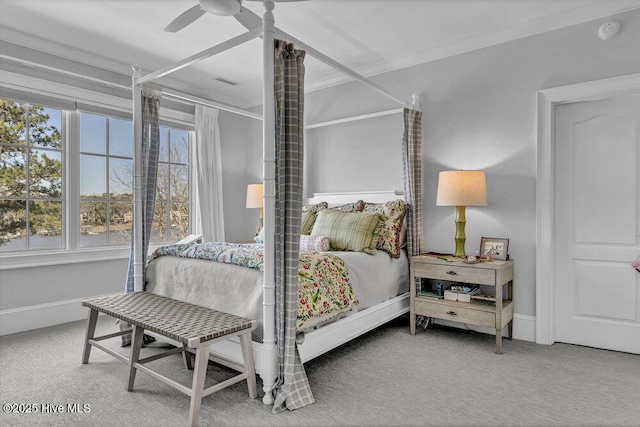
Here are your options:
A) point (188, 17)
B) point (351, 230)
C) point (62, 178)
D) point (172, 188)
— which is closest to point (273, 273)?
point (351, 230)

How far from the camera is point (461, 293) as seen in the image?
3.19m

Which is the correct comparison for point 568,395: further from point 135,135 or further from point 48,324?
point 48,324

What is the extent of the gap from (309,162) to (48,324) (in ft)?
10.3

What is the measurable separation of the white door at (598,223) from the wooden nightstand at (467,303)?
500 mm

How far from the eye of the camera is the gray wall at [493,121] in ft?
10.0

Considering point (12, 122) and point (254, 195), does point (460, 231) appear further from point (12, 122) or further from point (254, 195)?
point (12, 122)

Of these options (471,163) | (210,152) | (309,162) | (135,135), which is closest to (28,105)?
(135,135)

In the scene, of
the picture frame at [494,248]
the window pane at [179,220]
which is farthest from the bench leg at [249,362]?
the window pane at [179,220]

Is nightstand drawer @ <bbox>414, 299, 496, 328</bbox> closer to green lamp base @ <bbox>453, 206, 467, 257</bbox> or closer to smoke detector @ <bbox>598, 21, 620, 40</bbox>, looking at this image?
green lamp base @ <bbox>453, 206, 467, 257</bbox>

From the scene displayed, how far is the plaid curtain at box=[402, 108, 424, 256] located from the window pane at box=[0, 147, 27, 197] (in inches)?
140

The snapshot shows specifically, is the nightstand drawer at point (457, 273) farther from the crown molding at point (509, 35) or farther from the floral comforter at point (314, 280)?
the crown molding at point (509, 35)

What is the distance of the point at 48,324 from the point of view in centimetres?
362

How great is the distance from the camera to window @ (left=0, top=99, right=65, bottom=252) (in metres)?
3.50

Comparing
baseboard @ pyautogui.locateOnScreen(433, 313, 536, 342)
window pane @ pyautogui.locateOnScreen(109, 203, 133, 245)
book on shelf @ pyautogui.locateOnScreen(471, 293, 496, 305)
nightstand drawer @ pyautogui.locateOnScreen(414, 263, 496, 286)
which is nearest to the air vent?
window pane @ pyautogui.locateOnScreen(109, 203, 133, 245)
